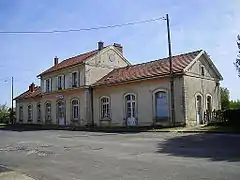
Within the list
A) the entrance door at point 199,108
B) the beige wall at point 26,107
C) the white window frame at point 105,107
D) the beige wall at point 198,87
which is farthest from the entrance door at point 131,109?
the beige wall at point 26,107

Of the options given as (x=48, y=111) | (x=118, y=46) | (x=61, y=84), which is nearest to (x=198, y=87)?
(x=118, y=46)

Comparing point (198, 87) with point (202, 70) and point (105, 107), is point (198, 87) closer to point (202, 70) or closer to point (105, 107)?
point (202, 70)

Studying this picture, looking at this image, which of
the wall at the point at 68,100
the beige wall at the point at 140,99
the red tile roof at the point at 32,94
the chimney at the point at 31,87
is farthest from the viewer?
the chimney at the point at 31,87

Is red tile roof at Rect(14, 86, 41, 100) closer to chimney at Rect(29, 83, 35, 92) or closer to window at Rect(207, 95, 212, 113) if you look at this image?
chimney at Rect(29, 83, 35, 92)

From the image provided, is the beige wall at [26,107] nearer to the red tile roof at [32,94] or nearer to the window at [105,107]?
the red tile roof at [32,94]

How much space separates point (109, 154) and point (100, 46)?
2659 cm

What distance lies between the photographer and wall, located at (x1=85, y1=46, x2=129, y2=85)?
34688mm

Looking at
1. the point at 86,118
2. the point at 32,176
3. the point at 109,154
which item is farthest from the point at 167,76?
the point at 32,176

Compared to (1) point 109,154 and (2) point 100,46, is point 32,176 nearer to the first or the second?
(1) point 109,154

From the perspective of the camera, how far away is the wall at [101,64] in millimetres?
34688

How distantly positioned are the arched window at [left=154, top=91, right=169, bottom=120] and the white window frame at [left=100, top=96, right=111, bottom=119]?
6198mm

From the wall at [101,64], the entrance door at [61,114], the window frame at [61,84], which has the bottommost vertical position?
the entrance door at [61,114]

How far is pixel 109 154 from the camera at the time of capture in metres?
11.9

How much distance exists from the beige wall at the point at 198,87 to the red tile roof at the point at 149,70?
2.87ft
